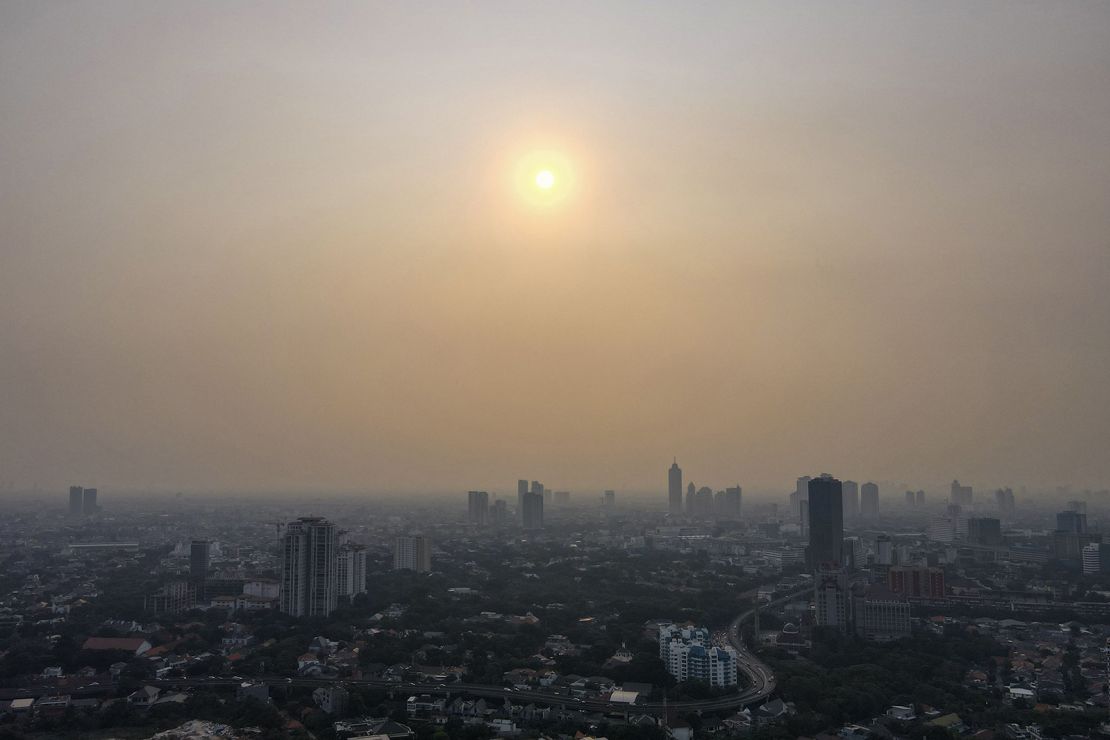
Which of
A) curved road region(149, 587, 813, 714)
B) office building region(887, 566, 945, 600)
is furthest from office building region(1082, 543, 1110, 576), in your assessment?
curved road region(149, 587, 813, 714)

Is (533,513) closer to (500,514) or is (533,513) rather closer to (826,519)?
(500,514)

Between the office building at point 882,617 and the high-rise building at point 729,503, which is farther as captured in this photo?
the high-rise building at point 729,503

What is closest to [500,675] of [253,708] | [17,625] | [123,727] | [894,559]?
[253,708]

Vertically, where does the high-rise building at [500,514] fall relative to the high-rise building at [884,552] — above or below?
below

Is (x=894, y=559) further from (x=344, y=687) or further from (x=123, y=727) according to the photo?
(x=123, y=727)

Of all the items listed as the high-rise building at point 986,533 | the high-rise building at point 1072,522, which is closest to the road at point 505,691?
the high-rise building at point 986,533

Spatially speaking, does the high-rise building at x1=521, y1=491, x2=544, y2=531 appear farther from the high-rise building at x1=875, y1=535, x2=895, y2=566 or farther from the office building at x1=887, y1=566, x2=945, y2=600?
the office building at x1=887, y1=566, x2=945, y2=600

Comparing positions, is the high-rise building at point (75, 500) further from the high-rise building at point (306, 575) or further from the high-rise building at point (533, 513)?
the high-rise building at point (306, 575)
